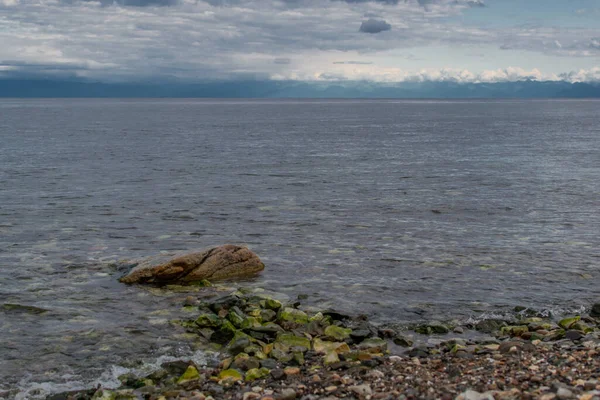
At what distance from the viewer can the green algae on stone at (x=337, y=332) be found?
1909cm

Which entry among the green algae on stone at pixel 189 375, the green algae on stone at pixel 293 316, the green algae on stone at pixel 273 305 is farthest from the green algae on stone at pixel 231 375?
the green algae on stone at pixel 273 305

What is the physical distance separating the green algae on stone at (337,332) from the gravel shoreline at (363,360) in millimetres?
42

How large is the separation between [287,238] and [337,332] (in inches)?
521

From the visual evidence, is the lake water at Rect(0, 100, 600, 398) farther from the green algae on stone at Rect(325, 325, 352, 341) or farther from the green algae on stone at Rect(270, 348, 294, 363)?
the green algae on stone at Rect(270, 348, 294, 363)

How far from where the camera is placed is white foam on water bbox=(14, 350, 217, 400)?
52.7ft

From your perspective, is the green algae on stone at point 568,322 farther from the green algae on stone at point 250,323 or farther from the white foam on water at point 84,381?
the white foam on water at point 84,381

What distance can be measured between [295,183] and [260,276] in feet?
81.2

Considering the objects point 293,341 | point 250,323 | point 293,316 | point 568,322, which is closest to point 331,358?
point 293,341

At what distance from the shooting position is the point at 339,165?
209ft

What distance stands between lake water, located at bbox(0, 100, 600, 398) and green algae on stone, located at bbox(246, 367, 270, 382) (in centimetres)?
291

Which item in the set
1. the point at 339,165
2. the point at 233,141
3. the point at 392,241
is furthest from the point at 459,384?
the point at 233,141

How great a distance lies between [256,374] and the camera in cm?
1616

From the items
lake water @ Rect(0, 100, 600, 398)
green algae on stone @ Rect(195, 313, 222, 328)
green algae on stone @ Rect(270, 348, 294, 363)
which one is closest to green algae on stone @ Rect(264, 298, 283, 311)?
green algae on stone @ Rect(195, 313, 222, 328)

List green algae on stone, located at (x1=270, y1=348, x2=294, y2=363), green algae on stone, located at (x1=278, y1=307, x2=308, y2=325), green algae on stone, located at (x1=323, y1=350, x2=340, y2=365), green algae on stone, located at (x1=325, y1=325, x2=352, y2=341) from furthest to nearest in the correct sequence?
green algae on stone, located at (x1=278, y1=307, x2=308, y2=325), green algae on stone, located at (x1=325, y1=325, x2=352, y2=341), green algae on stone, located at (x1=270, y1=348, x2=294, y2=363), green algae on stone, located at (x1=323, y1=350, x2=340, y2=365)
